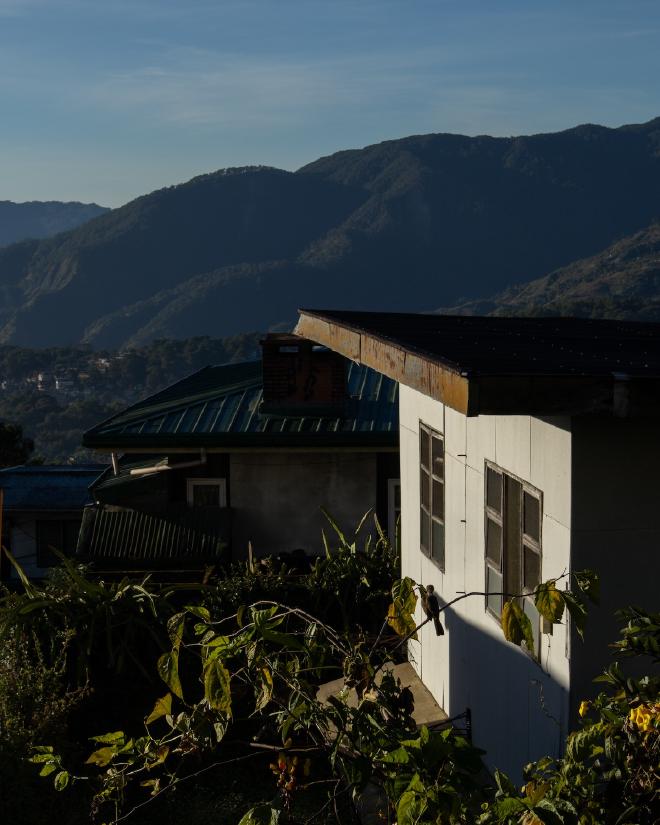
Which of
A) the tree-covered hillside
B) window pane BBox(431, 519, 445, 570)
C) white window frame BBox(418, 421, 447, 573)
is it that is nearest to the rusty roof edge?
white window frame BBox(418, 421, 447, 573)

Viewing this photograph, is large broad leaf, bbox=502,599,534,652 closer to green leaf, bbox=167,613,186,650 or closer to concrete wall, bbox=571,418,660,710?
concrete wall, bbox=571,418,660,710

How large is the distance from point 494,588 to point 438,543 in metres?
1.71

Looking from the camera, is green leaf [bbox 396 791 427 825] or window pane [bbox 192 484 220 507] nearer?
green leaf [bbox 396 791 427 825]

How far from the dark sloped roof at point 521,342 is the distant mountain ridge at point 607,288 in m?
60.4

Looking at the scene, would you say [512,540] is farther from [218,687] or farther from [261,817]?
[261,817]

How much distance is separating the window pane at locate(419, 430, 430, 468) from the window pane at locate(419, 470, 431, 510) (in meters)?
0.10

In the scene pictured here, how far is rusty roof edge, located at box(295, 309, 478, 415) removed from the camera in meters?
4.78

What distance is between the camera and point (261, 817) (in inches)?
147

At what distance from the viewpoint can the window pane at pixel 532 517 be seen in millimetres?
5977

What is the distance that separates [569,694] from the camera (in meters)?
5.45

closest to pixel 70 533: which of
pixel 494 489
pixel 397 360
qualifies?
pixel 494 489

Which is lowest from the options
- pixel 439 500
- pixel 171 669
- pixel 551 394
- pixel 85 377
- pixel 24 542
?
pixel 85 377

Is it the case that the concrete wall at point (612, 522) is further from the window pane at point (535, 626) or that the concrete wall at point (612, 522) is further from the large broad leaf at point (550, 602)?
the large broad leaf at point (550, 602)

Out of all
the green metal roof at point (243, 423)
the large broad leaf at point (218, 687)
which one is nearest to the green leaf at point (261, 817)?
the large broad leaf at point (218, 687)
